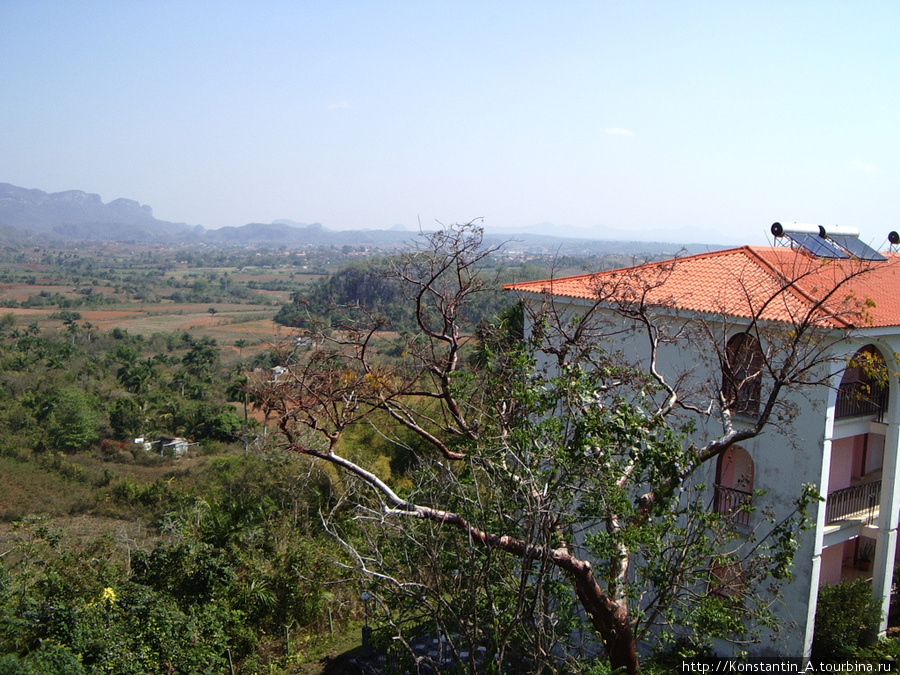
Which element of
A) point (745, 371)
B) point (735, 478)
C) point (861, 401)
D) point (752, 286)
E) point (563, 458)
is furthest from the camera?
point (735, 478)

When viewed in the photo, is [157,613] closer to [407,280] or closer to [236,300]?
[407,280]

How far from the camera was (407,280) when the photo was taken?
772 centimetres

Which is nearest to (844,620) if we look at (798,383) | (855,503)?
(855,503)

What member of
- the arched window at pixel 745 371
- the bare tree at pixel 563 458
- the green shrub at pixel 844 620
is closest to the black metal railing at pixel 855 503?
the green shrub at pixel 844 620

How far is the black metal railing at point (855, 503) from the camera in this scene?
34.6ft

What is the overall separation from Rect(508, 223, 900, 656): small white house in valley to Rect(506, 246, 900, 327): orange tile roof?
31 mm

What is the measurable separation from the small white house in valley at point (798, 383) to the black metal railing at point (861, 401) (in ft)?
0.07

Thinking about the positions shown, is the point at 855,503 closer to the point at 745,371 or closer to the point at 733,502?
the point at 733,502

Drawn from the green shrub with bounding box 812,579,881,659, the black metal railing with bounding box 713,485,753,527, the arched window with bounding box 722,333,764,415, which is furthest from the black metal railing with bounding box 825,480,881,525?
the arched window with bounding box 722,333,764,415

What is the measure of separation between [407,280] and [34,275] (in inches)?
4707

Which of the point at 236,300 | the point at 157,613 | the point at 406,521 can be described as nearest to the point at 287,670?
the point at 157,613

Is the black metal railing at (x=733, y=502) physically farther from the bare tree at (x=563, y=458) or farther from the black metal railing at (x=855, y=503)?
the bare tree at (x=563, y=458)

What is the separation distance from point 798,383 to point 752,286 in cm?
267

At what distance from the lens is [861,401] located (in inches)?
415
